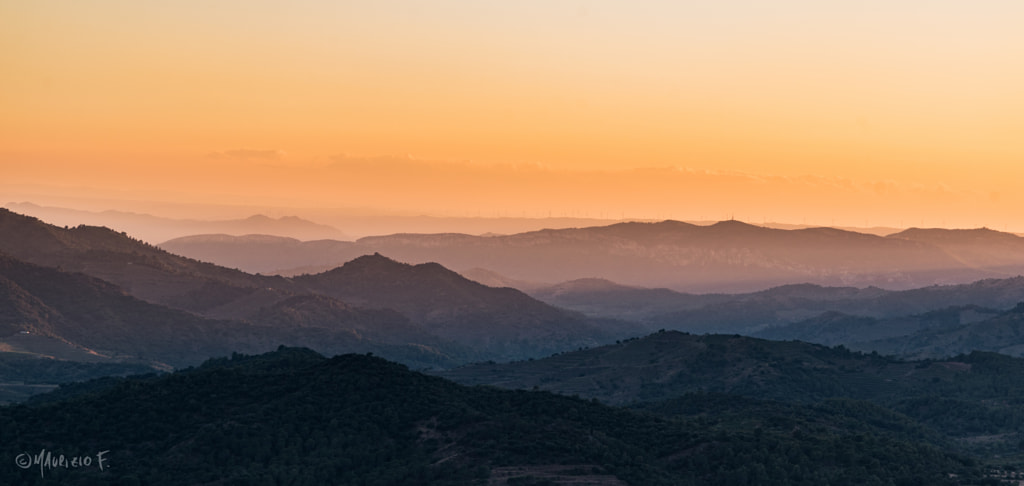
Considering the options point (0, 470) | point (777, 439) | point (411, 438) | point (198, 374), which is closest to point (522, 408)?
point (411, 438)

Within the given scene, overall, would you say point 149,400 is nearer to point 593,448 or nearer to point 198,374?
point 198,374
